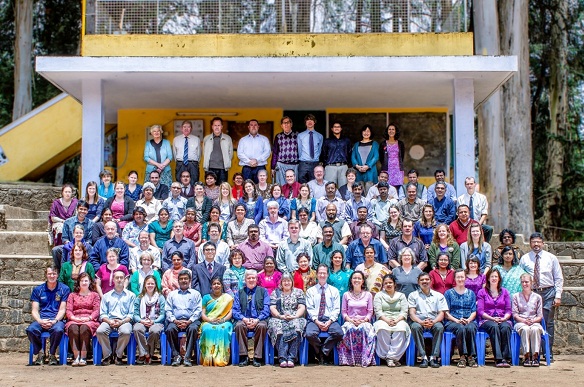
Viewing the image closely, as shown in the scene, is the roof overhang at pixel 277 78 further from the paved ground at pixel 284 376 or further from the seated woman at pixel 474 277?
the paved ground at pixel 284 376

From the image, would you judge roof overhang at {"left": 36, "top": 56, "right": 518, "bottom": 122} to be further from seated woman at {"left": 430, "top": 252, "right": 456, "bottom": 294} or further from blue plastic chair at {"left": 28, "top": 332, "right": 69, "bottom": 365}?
blue plastic chair at {"left": 28, "top": 332, "right": 69, "bottom": 365}

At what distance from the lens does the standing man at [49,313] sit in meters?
11.7

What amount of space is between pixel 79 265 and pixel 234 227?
223 centimetres

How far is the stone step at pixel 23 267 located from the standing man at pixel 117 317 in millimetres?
2467

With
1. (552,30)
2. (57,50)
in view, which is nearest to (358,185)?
(552,30)

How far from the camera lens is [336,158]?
607 inches

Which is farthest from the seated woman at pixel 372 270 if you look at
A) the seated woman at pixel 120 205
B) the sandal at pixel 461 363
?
the seated woman at pixel 120 205

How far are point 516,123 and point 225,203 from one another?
10.2 m

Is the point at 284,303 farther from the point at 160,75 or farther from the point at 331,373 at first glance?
the point at 160,75

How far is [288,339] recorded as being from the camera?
11.6 meters

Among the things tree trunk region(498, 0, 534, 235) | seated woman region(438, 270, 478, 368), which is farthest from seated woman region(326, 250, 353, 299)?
tree trunk region(498, 0, 534, 235)

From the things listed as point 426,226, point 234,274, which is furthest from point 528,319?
point 234,274

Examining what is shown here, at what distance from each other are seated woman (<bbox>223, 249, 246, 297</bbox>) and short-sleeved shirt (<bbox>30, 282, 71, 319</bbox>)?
2040mm

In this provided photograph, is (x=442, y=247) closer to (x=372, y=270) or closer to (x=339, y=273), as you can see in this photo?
(x=372, y=270)
